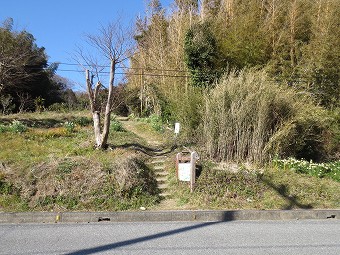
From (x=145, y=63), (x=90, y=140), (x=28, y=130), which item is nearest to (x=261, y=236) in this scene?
(x=90, y=140)

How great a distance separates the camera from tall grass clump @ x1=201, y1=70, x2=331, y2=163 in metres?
10.1

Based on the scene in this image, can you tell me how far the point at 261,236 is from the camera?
5984 mm

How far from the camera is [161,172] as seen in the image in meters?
9.99

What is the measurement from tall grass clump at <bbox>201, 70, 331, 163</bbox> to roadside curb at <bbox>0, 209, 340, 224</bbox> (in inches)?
103

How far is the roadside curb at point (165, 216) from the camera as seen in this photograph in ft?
22.3

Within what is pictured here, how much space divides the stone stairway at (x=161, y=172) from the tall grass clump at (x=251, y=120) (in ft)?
4.21

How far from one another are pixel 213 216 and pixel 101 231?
2234 mm

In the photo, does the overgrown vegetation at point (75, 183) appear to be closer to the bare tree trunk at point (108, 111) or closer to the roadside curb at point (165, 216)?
the roadside curb at point (165, 216)

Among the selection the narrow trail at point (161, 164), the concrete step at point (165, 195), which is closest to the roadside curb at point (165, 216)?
the narrow trail at point (161, 164)

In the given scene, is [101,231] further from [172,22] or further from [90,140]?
[172,22]

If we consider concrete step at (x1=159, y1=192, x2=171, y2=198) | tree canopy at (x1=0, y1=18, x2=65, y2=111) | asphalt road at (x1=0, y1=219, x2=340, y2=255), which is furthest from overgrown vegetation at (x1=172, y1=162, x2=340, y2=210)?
tree canopy at (x1=0, y1=18, x2=65, y2=111)

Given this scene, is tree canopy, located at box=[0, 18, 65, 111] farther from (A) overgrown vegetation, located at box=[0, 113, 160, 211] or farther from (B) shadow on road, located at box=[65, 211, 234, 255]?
(B) shadow on road, located at box=[65, 211, 234, 255]

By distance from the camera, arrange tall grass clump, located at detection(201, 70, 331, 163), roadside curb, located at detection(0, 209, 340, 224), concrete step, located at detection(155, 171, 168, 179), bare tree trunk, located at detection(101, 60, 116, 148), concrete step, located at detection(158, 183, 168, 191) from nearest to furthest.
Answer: roadside curb, located at detection(0, 209, 340, 224)
concrete step, located at detection(158, 183, 168, 191)
concrete step, located at detection(155, 171, 168, 179)
tall grass clump, located at detection(201, 70, 331, 163)
bare tree trunk, located at detection(101, 60, 116, 148)

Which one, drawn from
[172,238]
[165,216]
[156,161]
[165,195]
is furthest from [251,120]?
[172,238]
